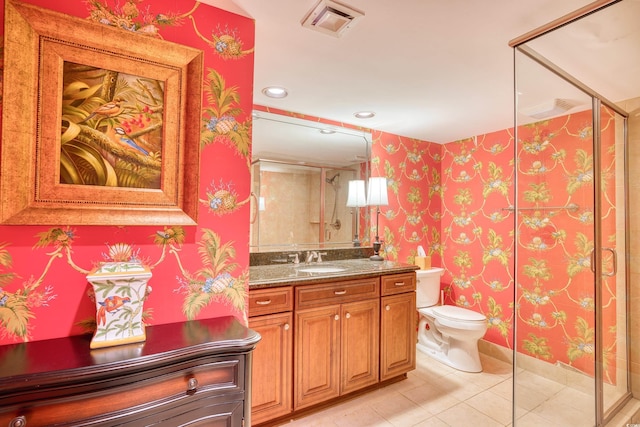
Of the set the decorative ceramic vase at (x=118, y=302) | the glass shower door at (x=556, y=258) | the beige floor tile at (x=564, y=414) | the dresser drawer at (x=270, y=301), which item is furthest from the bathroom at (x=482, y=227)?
the decorative ceramic vase at (x=118, y=302)

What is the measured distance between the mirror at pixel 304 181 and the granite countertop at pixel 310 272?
0.20m

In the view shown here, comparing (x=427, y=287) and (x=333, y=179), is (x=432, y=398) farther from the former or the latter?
(x=333, y=179)

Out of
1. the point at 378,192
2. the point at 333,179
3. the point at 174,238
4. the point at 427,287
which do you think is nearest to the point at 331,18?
the point at 174,238

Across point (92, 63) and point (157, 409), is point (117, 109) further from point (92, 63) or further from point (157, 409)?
point (157, 409)

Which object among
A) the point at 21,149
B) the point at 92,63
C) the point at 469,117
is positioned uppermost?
the point at 469,117

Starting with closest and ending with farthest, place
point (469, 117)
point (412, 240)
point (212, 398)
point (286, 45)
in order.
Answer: point (212, 398), point (286, 45), point (469, 117), point (412, 240)

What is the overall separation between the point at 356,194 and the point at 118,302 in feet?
7.45

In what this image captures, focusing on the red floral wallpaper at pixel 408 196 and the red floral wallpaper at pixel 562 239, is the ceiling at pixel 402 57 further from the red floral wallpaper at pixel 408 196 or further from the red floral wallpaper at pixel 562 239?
the red floral wallpaper at pixel 408 196

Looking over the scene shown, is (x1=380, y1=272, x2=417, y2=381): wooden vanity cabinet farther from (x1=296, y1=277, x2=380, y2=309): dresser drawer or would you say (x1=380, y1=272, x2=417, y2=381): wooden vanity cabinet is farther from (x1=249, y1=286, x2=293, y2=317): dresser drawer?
(x1=249, y1=286, x2=293, y2=317): dresser drawer

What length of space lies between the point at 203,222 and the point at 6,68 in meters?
0.82

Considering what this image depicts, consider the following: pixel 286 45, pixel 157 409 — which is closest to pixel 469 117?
pixel 286 45

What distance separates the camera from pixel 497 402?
2.25m

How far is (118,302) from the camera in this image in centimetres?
109

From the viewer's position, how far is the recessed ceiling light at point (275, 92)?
85.8 inches
